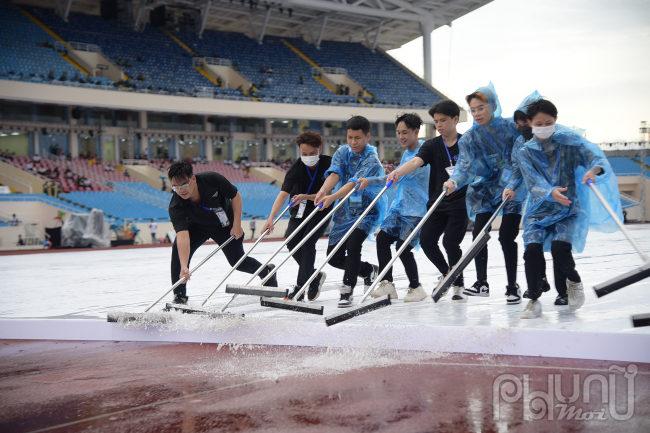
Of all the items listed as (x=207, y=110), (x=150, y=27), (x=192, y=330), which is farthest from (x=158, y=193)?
(x=192, y=330)

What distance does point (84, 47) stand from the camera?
31281mm

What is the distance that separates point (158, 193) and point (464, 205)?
23820 millimetres

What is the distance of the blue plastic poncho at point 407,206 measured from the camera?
484 centimetres

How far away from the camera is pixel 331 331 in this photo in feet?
12.2

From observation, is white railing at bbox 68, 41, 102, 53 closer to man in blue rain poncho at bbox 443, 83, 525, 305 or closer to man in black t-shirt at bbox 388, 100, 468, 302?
man in black t-shirt at bbox 388, 100, 468, 302

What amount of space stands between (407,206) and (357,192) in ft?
1.50

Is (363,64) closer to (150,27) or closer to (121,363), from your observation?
(150,27)

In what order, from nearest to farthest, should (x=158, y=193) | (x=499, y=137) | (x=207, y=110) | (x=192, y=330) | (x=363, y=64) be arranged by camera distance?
(x=192, y=330) < (x=499, y=137) < (x=158, y=193) < (x=207, y=110) < (x=363, y=64)

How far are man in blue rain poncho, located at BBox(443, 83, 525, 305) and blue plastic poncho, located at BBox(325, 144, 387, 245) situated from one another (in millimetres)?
806

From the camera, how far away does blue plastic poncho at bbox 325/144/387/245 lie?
4918 mm

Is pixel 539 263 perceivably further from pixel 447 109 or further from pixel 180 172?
pixel 180 172

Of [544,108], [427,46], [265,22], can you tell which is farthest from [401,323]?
[427,46]

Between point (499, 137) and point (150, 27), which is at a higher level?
point (150, 27)

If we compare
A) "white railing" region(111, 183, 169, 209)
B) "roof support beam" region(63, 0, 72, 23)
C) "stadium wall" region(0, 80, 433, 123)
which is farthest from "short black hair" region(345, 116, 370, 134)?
"roof support beam" region(63, 0, 72, 23)
